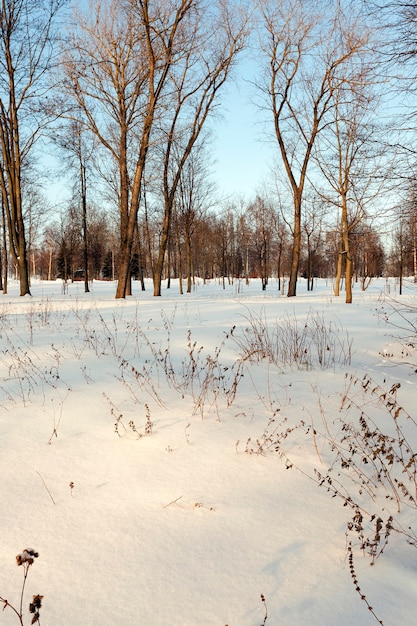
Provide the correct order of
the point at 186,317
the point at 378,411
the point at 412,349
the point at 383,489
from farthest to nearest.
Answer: the point at 186,317, the point at 412,349, the point at 378,411, the point at 383,489

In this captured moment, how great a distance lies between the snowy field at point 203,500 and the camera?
1.65 meters

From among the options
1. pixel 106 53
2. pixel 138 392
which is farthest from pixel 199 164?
pixel 138 392

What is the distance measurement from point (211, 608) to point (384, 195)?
5.54 m

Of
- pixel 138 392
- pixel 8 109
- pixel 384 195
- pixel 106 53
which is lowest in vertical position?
pixel 138 392

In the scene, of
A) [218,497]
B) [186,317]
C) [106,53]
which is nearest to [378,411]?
[218,497]

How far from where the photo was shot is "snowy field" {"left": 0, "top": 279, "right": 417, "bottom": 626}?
5.40 ft

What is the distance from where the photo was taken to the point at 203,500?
233 centimetres

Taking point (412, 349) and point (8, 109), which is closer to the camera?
point (412, 349)

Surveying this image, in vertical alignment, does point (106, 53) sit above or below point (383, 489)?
above

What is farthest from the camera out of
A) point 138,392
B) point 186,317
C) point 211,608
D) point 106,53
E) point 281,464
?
point 106,53

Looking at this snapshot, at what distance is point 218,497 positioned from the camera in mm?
2357

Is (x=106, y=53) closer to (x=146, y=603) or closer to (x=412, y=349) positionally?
(x=412, y=349)

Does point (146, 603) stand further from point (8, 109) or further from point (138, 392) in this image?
A: point (8, 109)

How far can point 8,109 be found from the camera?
51.0ft
